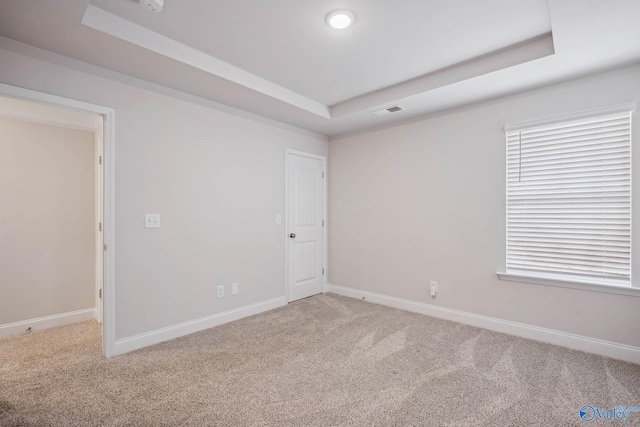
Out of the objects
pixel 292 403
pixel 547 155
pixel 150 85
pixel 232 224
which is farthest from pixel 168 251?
pixel 547 155

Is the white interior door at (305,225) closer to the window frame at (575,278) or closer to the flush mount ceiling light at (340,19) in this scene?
the flush mount ceiling light at (340,19)

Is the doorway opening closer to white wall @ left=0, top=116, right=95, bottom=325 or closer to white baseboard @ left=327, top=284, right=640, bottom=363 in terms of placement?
white baseboard @ left=327, top=284, right=640, bottom=363

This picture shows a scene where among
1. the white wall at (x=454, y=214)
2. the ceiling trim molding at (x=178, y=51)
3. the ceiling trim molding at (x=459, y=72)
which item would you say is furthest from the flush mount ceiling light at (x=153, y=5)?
the white wall at (x=454, y=214)

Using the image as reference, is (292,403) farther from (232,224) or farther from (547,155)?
(547,155)

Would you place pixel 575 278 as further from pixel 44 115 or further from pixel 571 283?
pixel 44 115

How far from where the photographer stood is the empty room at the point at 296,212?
2.03 metres

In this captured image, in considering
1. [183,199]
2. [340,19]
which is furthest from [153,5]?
[183,199]

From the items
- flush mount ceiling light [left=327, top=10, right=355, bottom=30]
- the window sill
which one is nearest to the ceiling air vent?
flush mount ceiling light [left=327, top=10, right=355, bottom=30]

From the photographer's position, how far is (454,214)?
139 inches

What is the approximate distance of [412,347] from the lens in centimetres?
282

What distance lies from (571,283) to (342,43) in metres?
2.93

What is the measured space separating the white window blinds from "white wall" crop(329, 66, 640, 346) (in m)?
0.10

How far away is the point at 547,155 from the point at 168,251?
3808mm

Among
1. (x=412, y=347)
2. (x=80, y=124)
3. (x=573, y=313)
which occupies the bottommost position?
(x=412, y=347)
